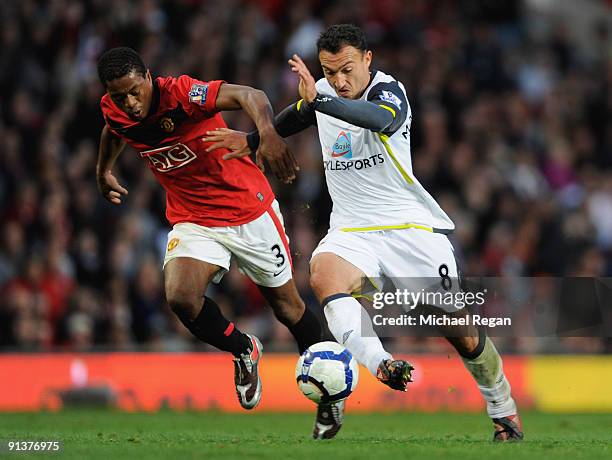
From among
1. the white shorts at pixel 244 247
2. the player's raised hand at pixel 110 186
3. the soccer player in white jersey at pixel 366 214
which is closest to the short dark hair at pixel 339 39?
the soccer player in white jersey at pixel 366 214

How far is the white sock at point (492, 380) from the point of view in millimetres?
7703

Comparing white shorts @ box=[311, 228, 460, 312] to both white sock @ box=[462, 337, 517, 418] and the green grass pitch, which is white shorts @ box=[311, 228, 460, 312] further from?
the green grass pitch

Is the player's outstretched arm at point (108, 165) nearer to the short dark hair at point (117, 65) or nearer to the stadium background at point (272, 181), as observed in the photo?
the short dark hair at point (117, 65)

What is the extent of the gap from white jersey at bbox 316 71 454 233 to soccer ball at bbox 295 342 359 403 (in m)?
0.93

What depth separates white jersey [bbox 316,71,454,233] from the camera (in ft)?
25.0

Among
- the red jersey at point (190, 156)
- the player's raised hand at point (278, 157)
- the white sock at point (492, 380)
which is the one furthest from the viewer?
the red jersey at point (190, 156)

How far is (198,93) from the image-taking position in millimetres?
7766

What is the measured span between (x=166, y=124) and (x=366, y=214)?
4.50 ft

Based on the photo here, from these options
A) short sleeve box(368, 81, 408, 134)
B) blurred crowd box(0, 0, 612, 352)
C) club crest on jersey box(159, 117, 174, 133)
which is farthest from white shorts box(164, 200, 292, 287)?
blurred crowd box(0, 0, 612, 352)

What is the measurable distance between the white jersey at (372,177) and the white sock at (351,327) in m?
0.59

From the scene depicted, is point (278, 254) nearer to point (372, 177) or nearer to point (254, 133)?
point (372, 177)

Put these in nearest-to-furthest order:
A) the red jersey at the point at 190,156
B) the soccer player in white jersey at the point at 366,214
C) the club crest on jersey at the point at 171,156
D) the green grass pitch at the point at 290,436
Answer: the green grass pitch at the point at 290,436 < the soccer player in white jersey at the point at 366,214 < the red jersey at the point at 190,156 < the club crest on jersey at the point at 171,156

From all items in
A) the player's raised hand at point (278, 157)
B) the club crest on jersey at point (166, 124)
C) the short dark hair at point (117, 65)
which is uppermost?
the short dark hair at point (117, 65)

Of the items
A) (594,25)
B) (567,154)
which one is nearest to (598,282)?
(567,154)
